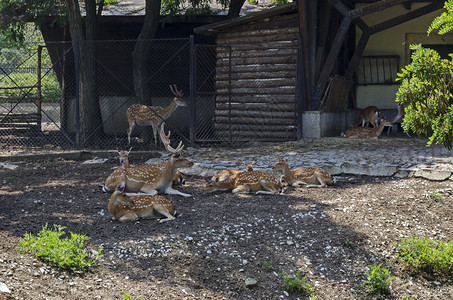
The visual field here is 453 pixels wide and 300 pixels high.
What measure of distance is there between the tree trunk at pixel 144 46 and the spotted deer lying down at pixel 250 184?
22.4 feet

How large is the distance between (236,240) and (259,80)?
8397 millimetres

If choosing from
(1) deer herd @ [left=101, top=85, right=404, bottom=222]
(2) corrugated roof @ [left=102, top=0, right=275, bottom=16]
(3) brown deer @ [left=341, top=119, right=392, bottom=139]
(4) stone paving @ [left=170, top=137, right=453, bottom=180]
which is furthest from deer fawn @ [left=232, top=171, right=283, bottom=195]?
(2) corrugated roof @ [left=102, top=0, right=275, bottom=16]

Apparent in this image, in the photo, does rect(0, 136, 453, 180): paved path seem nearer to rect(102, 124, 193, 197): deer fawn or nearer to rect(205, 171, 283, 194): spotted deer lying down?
rect(205, 171, 283, 194): spotted deer lying down

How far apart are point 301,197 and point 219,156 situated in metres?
3.99

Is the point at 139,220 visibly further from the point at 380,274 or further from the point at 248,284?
the point at 380,274

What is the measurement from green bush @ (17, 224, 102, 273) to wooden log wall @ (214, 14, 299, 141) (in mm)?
8504

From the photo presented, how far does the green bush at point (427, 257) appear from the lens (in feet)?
23.3

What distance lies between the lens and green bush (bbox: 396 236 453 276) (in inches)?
280

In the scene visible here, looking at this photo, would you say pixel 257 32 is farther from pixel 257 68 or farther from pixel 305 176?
pixel 305 176

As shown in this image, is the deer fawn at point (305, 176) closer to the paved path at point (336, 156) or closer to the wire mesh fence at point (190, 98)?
the paved path at point (336, 156)

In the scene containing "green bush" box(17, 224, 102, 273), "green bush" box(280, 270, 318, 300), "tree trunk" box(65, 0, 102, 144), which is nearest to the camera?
"green bush" box(17, 224, 102, 273)

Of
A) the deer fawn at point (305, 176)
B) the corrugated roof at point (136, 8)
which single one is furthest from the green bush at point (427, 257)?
the corrugated roof at point (136, 8)

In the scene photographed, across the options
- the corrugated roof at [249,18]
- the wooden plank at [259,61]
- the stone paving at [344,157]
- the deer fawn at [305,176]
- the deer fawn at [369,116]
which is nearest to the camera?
the deer fawn at [305,176]

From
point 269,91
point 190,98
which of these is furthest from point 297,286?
point 269,91
